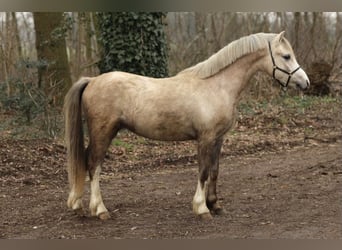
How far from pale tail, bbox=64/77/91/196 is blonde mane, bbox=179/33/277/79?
122 centimetres

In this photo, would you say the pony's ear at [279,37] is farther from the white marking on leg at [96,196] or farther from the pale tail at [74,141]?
the white marking on leg at [96,196]

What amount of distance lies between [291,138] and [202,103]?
507 centimetres

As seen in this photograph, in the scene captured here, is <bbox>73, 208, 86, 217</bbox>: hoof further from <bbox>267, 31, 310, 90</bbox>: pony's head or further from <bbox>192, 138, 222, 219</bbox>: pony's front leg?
<bbox>267, 31, 310, 90</bbox>: pony's head

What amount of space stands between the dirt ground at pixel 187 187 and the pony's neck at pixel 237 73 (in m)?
1.30

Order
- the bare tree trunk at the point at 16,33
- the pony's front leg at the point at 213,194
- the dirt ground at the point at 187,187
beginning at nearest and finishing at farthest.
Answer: the dirt ground at the point at 187,187 → the pony's front leg at the point at 213,194 → the bare tree trunk at the point at 16,33

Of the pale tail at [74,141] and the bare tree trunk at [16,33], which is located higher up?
the bare tree trunk at [16,33]

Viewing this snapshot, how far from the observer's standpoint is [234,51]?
4426mm

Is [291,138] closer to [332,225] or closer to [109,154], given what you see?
[109,154]

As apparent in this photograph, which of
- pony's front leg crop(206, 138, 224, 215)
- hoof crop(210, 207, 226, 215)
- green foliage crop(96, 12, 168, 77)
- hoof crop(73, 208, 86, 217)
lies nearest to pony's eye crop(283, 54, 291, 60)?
pony's front leg crop(206, 138, 224, 215)

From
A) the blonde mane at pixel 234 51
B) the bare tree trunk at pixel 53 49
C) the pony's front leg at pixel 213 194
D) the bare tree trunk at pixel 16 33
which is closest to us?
the blonde mane at pixel 234 51

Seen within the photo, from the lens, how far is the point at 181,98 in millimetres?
4355

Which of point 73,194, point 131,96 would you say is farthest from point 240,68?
point 73,194

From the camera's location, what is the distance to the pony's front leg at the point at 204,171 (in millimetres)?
4406

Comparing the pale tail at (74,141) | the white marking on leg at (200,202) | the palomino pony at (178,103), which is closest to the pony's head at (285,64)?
the palomino pony at (178,103)
